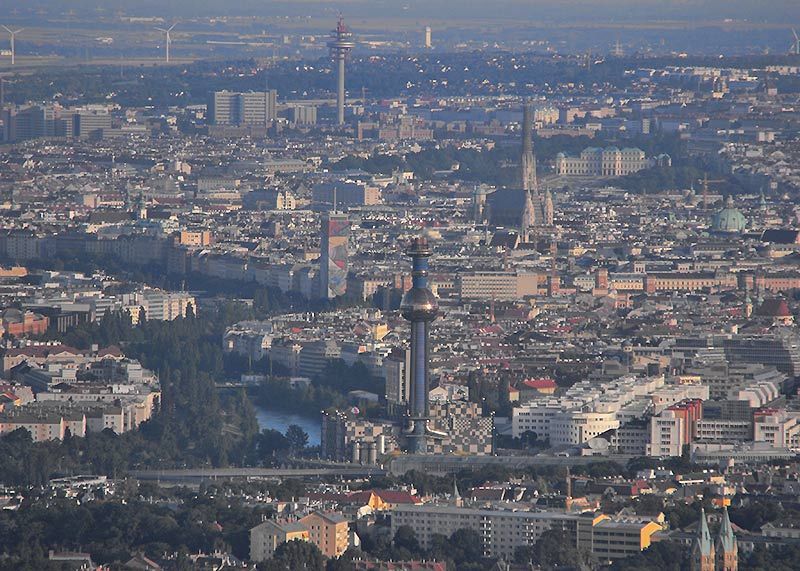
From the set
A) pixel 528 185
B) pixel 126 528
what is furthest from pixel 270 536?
pixel 528 185

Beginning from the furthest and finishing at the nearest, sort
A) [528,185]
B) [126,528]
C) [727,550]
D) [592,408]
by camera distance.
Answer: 1. [528,185]
2. [592,408]
3. [126,528]
4. [727,550]

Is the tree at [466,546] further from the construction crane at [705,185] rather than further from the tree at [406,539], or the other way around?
the construction crane at [705,185]

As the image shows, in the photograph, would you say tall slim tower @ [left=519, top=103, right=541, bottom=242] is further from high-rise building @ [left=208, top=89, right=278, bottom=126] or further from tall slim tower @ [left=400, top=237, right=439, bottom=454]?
tall slim tower @ [left=400, top=237, right=439, bottom=454]

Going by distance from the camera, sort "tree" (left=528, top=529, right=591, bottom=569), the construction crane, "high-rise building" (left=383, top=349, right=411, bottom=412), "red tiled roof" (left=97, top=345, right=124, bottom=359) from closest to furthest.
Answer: "tree" (left=528, top=529, right=591, bottom=569) < "high-rise building" (left=383, top=349, right=411, bottom=412) < "red tiled roof" (left=97, top=345, right=124, bottom=359) < the construction crane

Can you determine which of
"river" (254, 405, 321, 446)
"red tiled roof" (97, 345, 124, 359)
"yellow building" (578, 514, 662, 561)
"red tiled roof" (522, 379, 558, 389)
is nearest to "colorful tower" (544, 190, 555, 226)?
"red tiled roof" (97, 345, 124, 359)

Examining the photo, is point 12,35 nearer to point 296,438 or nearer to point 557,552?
point 296,438

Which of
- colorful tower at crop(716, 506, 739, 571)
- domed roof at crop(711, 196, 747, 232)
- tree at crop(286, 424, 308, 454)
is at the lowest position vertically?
domed roof at crop(711, 196, 747, 232)

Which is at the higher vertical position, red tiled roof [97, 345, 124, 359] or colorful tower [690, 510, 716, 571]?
colorful tower [690, 510, 716, 571]
